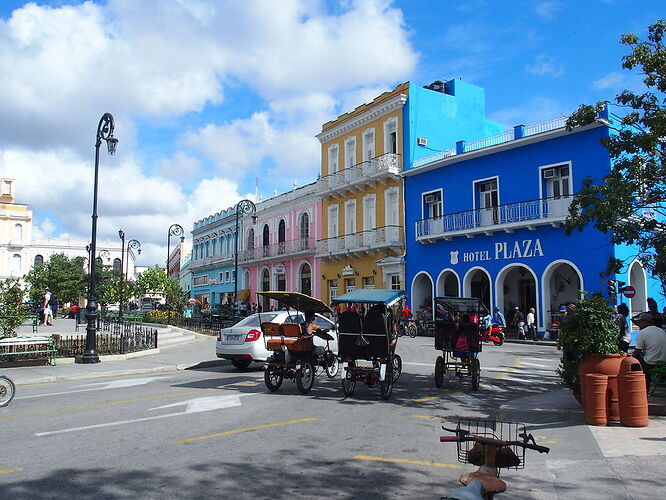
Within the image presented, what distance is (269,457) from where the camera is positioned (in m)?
6.17

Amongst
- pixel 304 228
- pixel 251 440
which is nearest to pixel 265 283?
pixel 304 228

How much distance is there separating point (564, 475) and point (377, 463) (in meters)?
1.83

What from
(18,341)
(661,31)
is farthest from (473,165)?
(18,341)

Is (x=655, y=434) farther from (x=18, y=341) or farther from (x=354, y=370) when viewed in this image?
(x=18, y=341)

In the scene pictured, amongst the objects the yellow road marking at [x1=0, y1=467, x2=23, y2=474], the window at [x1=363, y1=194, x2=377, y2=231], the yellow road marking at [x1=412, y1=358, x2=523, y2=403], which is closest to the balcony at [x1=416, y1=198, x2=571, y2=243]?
the window at [x1=363, y1=194, x2=377, y2=231]

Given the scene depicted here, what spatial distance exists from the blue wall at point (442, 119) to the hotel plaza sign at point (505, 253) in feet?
21.4

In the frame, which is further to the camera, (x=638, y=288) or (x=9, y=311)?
(x=638, y=288)

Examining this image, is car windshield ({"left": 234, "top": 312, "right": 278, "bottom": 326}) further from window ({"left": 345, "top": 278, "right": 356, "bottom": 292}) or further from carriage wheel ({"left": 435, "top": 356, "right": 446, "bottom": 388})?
window ({"left": 345, "top": 278, "right": 356, "bottom": 292})

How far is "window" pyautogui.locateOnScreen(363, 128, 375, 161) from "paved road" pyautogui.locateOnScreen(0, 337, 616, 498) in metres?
24.4

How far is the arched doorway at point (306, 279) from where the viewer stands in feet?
132

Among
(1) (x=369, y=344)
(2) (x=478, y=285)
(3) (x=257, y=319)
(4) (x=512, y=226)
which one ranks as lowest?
(1) (x=369, y=344)

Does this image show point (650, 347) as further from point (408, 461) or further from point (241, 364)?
point (241, 364)

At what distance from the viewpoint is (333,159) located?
38.6 metres

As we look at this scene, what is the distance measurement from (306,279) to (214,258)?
54.1ft
